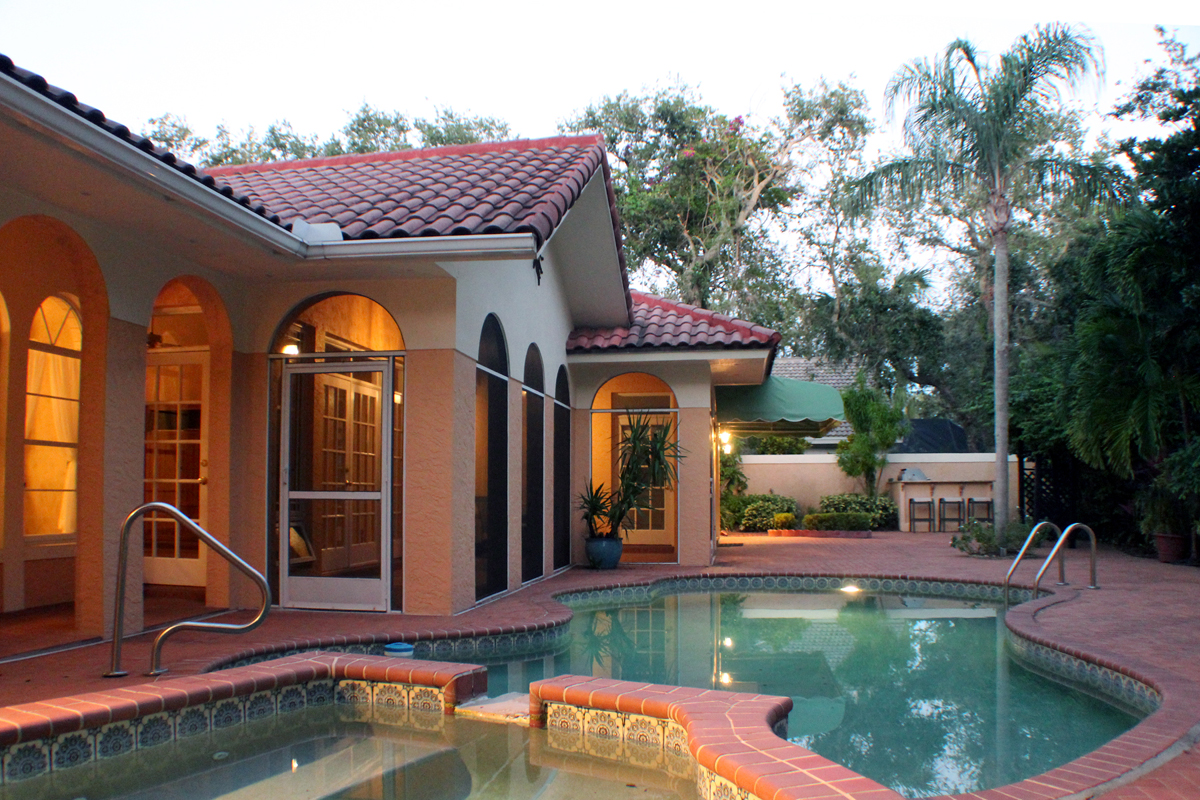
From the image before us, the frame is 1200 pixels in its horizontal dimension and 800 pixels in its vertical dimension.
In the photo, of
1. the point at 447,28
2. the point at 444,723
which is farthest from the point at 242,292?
the point at 447,28

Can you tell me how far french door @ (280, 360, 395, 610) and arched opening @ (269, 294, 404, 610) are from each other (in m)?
0.01

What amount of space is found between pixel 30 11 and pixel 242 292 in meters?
33.5

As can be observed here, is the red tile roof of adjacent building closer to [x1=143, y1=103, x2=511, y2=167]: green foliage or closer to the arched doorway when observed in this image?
the arched doorway

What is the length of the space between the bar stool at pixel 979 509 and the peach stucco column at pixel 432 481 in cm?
1851

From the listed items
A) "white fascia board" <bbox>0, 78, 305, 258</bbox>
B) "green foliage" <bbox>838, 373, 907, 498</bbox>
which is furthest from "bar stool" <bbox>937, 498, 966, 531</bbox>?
"white fascia board" <bbox>0, 78, 305, 258</bbox>

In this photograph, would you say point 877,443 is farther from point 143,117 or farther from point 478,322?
point 143,117

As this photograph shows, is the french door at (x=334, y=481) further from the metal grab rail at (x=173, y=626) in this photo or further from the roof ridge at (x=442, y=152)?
the roof ridge at (x=442, y=152)

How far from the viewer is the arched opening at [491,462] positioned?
1005 centimetres

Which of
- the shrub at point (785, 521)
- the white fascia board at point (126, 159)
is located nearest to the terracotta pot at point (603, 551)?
the white fascia board at point (126, 159)

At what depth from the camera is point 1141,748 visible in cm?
470

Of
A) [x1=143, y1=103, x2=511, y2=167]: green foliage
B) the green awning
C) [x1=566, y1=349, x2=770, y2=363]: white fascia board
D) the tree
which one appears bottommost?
the green awning

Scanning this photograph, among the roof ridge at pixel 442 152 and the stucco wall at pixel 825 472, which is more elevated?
the roof ridge at pixel 442 152

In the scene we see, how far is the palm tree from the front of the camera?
624 inches

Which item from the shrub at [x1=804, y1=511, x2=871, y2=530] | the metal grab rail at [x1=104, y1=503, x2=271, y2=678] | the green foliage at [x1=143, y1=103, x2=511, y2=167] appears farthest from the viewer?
the green foliage at [x1=143, y1=103, x2=511, y2=167]
